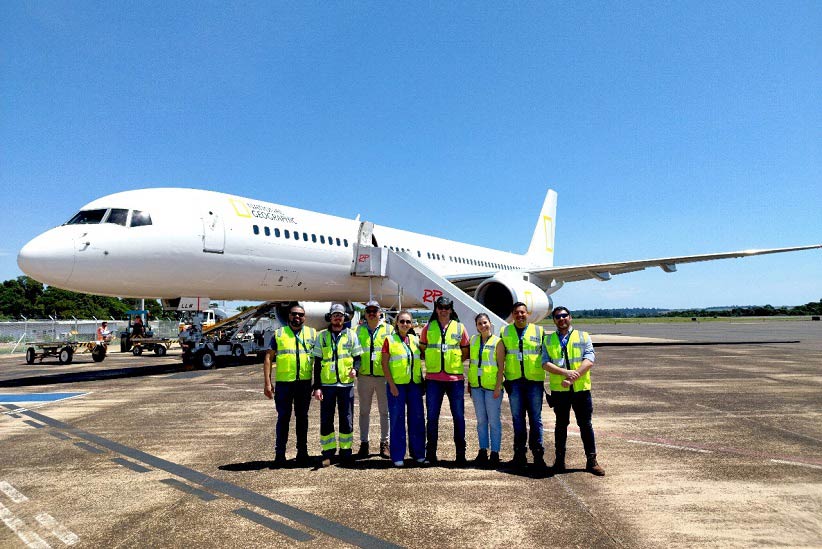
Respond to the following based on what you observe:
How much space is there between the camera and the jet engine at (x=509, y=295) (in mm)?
16656

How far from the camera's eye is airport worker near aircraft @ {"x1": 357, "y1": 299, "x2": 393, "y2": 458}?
6078mm

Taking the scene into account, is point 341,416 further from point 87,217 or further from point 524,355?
point 87,217

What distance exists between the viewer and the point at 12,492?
15.4 feet

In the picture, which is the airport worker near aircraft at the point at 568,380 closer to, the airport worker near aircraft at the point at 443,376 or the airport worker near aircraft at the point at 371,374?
the airport worker near aircraft at the point at 443,376

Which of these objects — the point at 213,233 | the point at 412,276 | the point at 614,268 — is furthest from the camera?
the point at 614,268

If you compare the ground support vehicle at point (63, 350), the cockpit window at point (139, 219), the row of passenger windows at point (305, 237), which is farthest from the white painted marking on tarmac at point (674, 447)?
the ground support vehicle at point (63, 350)

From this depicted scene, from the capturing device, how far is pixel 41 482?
5016 mm

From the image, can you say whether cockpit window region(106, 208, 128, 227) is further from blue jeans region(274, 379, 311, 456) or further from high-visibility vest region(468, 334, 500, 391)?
high-visibility vest region(468, 334, 500, 391)

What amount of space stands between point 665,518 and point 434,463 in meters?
2.38

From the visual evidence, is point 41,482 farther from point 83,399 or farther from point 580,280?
point 580,280

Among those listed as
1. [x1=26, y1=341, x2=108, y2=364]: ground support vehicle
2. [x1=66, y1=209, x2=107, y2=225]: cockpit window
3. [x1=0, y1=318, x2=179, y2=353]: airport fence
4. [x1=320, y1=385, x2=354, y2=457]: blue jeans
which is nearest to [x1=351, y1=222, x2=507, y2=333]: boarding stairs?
[x1=66, y1=209, x2=107, y2=225]: cockpit window

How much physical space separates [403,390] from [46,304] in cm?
9078

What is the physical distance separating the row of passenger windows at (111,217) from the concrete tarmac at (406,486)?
4.62 metres

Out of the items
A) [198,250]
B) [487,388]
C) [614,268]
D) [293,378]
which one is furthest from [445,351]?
[614,268]
